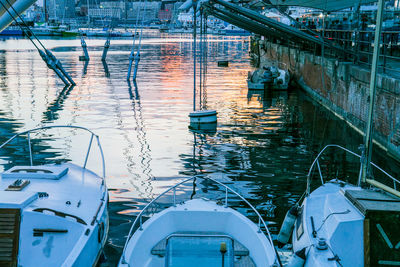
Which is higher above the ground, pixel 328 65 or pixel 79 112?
pixel 328 65

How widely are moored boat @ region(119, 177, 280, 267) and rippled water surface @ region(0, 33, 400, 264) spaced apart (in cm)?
144

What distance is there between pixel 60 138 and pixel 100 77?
1945 centimetres

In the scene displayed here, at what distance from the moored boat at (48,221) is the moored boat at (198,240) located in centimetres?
66

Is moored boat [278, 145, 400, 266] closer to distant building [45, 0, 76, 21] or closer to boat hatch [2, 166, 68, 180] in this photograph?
boat hatch [2, 166, 68, 180]

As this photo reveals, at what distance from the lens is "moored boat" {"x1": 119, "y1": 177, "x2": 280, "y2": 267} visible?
670 cm

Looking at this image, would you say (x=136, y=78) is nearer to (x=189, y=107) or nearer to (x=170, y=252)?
(x=189, y=107)

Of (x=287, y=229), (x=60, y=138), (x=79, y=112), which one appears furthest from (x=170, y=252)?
(x=79, y=112)

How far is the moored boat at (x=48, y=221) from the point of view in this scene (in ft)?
21.0

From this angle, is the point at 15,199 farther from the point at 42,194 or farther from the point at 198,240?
the point at 198,240

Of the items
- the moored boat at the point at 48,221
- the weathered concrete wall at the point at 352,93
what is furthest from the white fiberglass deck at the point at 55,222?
the weathered concrete wall at the point at 352,93

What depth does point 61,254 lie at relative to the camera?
6488mm

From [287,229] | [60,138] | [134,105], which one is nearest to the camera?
[287,229]

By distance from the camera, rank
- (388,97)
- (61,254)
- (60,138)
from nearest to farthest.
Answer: (61,254), (388,97), (60,138)

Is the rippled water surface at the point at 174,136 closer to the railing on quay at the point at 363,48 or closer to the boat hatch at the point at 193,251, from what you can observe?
the boat hatch at the point at 193,251
